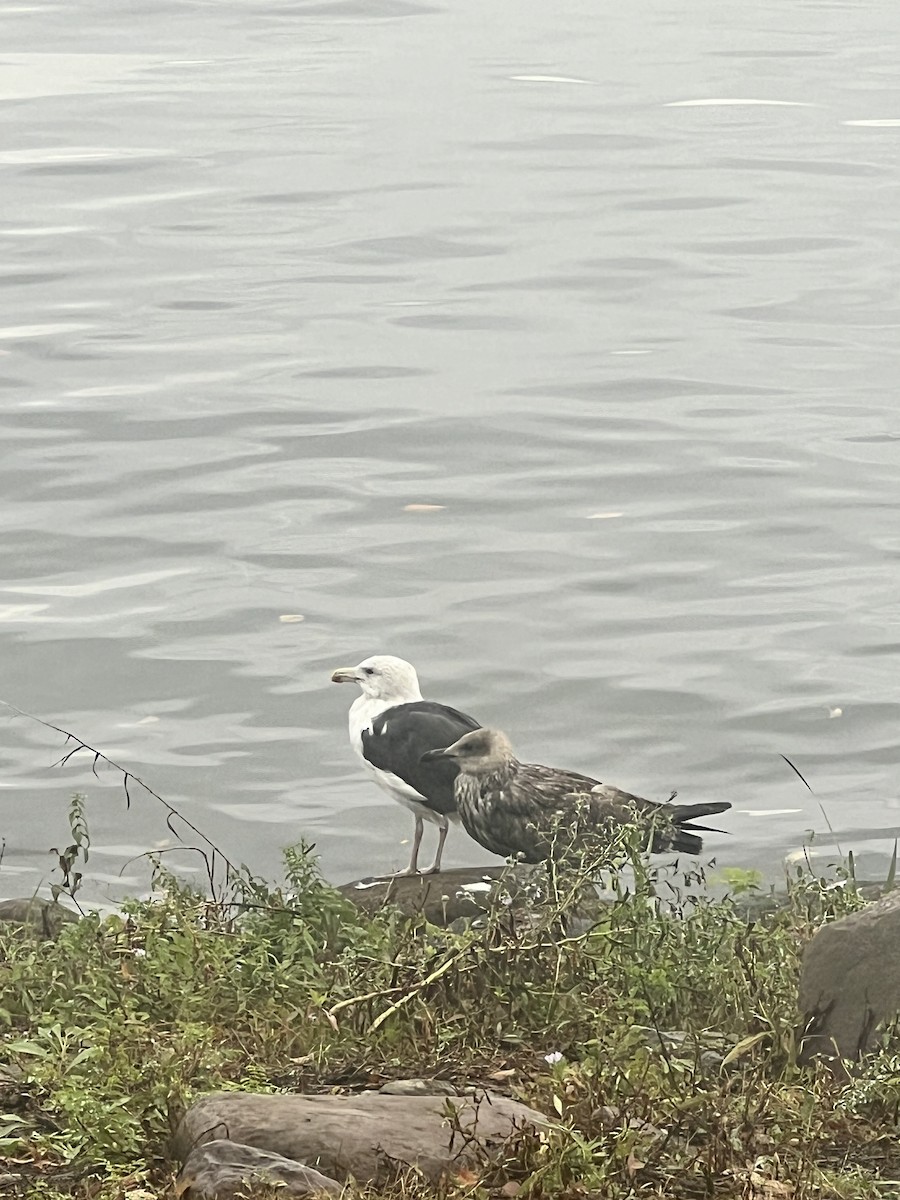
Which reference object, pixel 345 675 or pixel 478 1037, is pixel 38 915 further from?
pixel 478 1037

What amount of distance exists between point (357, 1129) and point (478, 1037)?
2.65 ft

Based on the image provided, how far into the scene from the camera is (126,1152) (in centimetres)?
473

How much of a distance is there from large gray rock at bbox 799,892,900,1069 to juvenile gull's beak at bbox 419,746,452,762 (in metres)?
2.90

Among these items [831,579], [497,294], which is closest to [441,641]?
[831,579]

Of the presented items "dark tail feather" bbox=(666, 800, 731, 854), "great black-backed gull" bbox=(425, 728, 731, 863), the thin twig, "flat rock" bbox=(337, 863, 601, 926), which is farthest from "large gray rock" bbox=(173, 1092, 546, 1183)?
"dark tail feather" bbox=(666, 800, 731, 854)

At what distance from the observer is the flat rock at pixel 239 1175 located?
434 centimetres

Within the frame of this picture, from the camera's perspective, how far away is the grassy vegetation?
462 cm

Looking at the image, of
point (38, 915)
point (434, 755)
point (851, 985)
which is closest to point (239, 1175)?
point (851, 985)

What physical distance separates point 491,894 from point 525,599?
7456 mm

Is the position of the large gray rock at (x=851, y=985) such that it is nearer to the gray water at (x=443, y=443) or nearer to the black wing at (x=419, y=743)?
the black wing at (x=419, y=743)

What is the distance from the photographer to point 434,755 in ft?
27.6

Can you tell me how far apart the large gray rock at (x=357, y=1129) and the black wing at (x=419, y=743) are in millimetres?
3688

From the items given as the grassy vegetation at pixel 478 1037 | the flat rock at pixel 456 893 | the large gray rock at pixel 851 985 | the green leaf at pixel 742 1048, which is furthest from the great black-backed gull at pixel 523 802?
the green leaf at pixel 742 1048

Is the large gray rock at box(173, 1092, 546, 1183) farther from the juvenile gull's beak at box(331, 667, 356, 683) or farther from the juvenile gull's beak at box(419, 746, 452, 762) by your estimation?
the juvenile gull's beak at box(331, 667, 356, 683)
